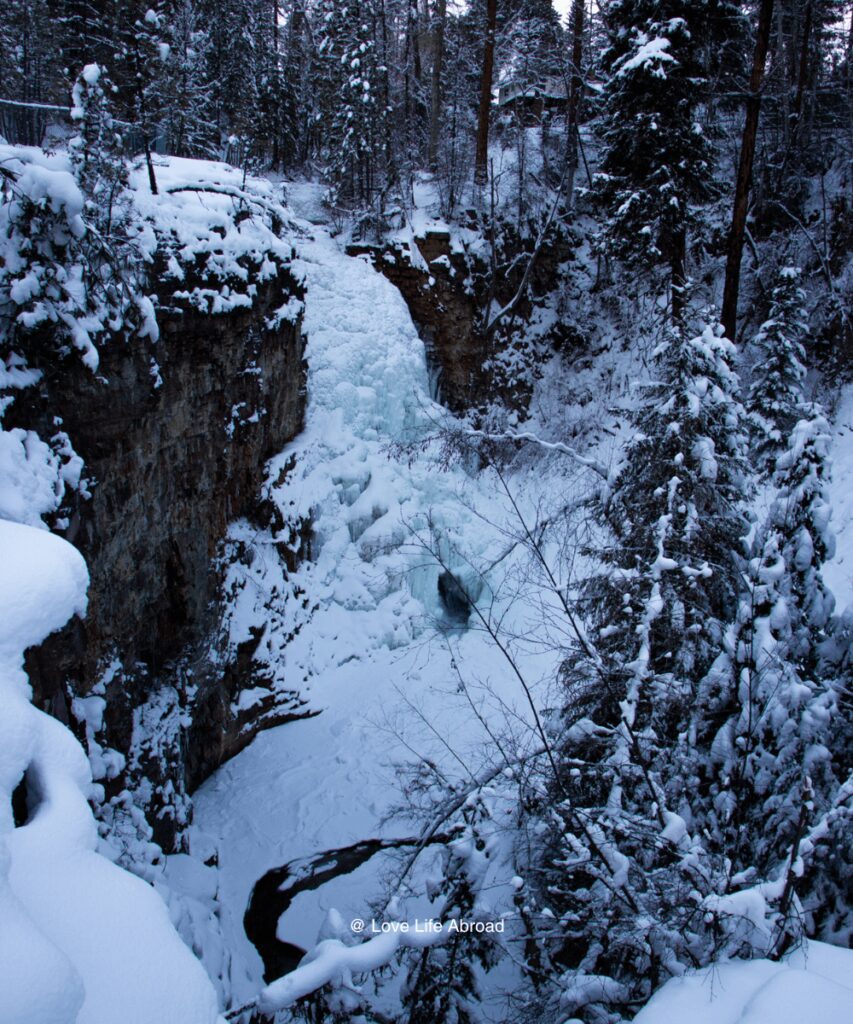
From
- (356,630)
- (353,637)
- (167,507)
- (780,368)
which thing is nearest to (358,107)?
(780,368)

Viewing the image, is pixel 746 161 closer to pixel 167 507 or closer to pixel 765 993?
pixel 167 507

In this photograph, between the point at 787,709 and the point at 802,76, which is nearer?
the point at 787,709

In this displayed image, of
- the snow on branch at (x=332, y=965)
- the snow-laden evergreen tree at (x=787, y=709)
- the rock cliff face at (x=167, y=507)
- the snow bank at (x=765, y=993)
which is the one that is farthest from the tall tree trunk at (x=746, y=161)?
the snow on branch at (x=332, y=965)

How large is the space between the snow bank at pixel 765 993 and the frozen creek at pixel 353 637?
444cm

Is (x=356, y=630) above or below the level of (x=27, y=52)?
below

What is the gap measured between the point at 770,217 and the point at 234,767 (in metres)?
17.4

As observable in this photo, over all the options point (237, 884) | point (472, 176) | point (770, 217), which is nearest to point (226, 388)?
point (237, 884)

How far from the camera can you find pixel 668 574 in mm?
4871

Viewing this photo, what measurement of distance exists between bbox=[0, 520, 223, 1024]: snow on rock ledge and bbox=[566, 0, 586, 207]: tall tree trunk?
18337 millimetres

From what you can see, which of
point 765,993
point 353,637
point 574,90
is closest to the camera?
point 765,993

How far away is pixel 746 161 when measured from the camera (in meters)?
10.1

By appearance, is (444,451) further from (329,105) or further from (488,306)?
(329,105)

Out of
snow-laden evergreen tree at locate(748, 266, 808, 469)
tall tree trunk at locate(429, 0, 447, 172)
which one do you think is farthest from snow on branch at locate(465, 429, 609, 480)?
tall tree trunk at locate(429, 0, 447, 172)

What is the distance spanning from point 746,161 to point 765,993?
11714 millimetres
